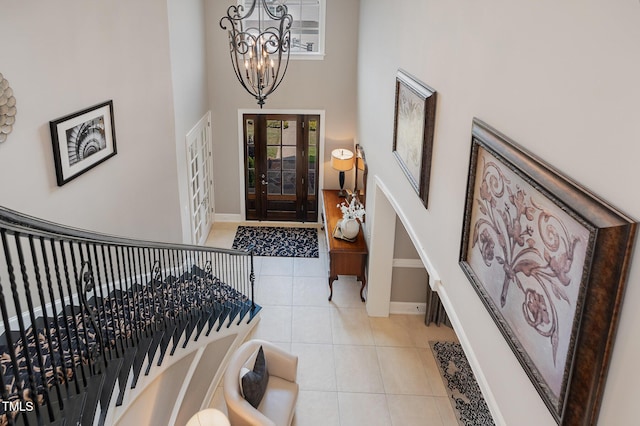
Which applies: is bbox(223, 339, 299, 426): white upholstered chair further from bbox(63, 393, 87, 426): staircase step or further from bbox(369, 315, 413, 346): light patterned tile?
bbox(63, 393, 87, 426): staircase step

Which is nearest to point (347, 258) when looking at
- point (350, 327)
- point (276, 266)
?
point (350, 327)

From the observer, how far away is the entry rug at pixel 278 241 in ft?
31.8

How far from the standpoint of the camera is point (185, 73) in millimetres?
7805

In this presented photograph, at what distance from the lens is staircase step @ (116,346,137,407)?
11.7ft

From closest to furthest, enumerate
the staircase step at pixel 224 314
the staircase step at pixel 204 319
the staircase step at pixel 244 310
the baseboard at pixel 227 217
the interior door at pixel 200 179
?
the staircase step at pixel 204 319
the staircase step at pixel 224 314
the staircase step at pixel 244 310
the interior door at pixel 200 179
the baseboard at pixel 227 217

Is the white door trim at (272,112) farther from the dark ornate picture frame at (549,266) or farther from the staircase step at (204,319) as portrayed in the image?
→ the dark ornate picture frame at (549,266)

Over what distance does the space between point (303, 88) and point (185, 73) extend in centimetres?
267

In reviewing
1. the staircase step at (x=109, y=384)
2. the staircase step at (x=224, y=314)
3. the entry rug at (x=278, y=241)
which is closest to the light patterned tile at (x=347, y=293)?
the entry rug at (x=278, y=241)

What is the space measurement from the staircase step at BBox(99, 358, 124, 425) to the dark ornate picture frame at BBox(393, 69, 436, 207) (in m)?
2.66

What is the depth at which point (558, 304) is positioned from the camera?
2.28 meters

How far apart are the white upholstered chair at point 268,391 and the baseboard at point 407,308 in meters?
2.36

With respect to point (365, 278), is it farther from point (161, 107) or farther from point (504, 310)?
point (504, 310)

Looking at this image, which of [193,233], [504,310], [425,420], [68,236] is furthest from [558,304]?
[193,233]

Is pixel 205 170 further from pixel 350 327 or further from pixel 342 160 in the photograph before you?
pixel 350 327
